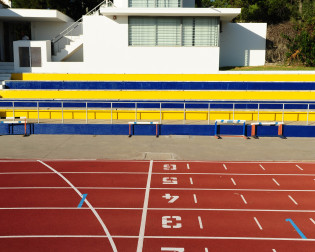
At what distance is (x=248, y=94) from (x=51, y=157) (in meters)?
14.8

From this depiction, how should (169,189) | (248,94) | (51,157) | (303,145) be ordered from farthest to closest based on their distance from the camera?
(248,94) < (303,145) < (51,157) < (169,189)

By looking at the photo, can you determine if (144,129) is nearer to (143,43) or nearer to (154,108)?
(154,108)

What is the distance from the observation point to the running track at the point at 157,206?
26.3 feet

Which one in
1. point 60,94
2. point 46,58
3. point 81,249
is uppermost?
point 46,58

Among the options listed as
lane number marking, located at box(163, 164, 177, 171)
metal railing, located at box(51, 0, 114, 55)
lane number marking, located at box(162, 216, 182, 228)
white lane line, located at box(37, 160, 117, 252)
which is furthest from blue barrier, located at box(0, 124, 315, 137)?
metal railing, located at box(51, 0, 114, 55)

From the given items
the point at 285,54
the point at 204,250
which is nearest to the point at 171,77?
the point at 285,54

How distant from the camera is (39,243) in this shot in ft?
26.0

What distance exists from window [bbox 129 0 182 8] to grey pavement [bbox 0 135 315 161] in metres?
14.2

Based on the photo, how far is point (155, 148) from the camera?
16.5 metres

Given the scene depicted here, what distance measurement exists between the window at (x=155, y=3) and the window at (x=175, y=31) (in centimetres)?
150

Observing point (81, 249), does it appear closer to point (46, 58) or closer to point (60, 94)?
point (60, 94)

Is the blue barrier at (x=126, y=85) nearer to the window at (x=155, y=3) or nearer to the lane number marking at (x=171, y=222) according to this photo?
the window at (x=155, y=3)

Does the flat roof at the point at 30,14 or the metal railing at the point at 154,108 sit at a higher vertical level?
the flat roof at the point at 30,14

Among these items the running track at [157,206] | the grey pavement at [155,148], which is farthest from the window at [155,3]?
the running track at [157,206]
